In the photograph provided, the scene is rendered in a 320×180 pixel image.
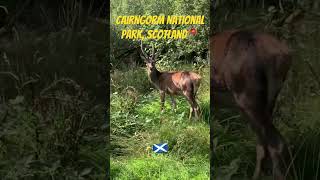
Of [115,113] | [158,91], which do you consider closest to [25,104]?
[115,113]

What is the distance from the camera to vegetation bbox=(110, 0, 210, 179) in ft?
14.7

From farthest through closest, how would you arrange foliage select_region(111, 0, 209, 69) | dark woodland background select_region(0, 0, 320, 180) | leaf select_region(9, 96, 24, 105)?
leaf select_region(9, 96, 24, 105) < dark woodland background select_region(0, 0, 320, 180) < foliage select_region(111, 0, 209, 69)

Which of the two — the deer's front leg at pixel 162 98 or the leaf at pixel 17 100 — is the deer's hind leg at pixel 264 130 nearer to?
the deer's front leg at pixel 162 98

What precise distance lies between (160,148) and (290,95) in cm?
121

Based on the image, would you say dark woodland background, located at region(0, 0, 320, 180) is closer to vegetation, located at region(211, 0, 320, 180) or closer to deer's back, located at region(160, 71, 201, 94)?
vegetation, located at region(211, 0, 320, 180)

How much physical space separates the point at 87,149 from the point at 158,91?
0.81 meters

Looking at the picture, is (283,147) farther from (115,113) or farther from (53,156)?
(53,156)

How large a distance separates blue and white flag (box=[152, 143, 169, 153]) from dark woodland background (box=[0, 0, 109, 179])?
444 millimetres

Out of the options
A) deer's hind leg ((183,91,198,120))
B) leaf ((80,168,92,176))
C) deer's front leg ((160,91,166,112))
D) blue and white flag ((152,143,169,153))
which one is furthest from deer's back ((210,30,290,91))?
leaf ((80,168,92,176))

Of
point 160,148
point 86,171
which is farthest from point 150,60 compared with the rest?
point 86,171

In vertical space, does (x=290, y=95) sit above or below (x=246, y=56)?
below

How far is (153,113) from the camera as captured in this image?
456 cm

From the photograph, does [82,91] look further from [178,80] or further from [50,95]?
[178,80]

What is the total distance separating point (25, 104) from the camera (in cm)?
464
